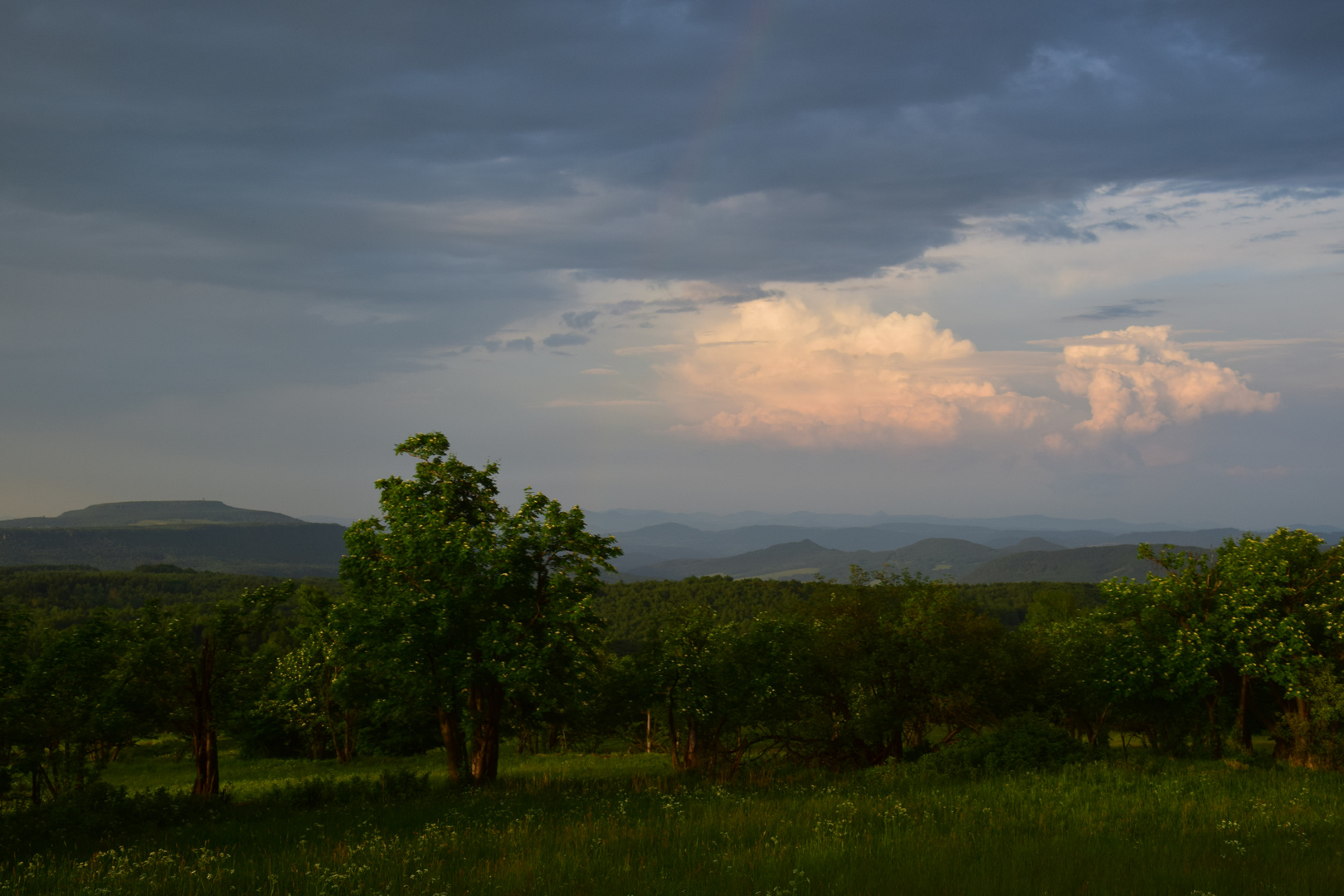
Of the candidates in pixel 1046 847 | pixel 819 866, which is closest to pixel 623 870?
pixel 819 866

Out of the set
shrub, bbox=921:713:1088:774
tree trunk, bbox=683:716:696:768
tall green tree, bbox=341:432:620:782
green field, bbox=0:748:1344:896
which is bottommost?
tree trunk, bbox=683:716:696:768

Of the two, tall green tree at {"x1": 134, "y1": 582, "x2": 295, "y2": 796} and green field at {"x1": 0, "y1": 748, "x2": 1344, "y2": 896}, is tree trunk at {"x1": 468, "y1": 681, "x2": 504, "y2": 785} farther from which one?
tall green tree at {"x1": 134, "y1": 582, "x2": 295, "y2": 796}

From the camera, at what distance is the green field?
37.1 feet

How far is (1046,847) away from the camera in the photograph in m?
13.5

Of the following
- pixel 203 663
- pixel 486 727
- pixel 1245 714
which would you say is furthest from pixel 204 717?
pixel 1245 714

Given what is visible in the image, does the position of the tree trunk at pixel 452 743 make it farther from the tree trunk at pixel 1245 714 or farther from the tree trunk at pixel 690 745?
the tree trunk at pixel 1245 714

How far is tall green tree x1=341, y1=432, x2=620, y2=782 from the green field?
13.9ft

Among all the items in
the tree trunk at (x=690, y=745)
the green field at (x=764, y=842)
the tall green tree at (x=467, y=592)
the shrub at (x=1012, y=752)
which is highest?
the tall green tree at (x=467, y=592)

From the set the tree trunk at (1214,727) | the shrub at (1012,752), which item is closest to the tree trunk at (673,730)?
the shrub at (1012,752)

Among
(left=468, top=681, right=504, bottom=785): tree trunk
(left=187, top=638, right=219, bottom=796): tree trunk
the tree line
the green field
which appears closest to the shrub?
the green field

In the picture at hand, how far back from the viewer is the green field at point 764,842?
11.3 metres

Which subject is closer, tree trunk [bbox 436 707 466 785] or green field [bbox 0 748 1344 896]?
green field [bbox 0 748 1344 896]

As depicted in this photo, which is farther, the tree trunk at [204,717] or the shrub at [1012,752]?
the tree trunk at [204,717]

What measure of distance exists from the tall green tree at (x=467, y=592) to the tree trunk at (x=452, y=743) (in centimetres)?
6
